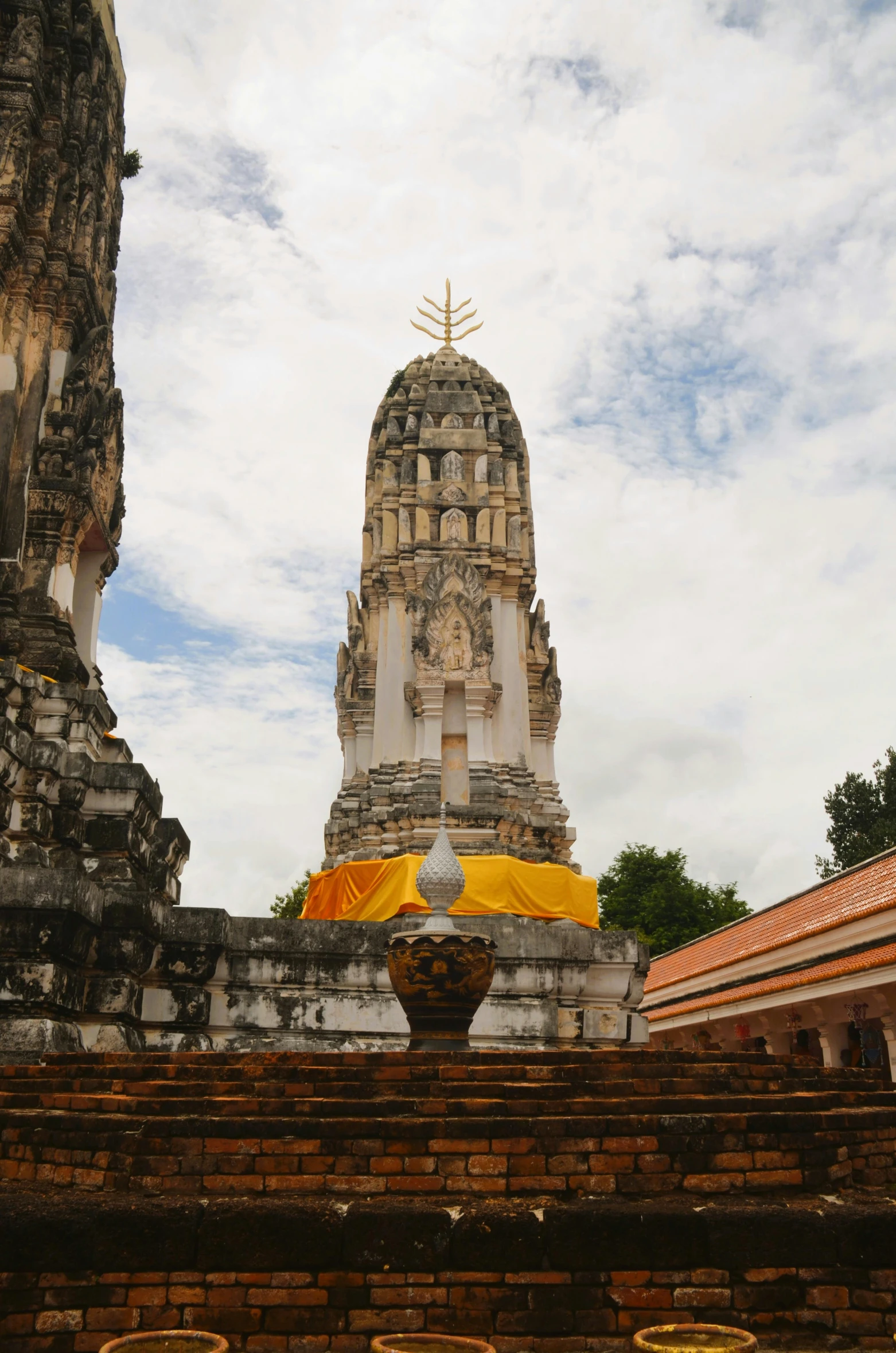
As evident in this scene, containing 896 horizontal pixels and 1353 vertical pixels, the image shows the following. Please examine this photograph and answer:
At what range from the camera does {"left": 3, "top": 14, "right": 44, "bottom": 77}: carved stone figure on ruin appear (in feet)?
39.5

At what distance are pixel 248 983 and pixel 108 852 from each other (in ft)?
5.71

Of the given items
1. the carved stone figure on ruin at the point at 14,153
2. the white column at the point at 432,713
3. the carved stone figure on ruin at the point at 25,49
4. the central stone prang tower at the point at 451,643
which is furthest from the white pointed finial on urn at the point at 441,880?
the white column at the point at 432,713

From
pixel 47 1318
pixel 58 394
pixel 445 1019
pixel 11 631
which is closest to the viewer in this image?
pixel 47 1318

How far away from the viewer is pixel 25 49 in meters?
12.2

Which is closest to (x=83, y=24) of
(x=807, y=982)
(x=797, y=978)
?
(x=807, y=982)

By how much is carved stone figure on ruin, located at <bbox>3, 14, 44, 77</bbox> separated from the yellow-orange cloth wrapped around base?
32.9 feet

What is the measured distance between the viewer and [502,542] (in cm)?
2552

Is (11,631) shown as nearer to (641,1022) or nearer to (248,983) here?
(248,983)

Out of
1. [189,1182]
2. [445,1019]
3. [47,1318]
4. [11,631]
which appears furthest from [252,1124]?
[11,631]

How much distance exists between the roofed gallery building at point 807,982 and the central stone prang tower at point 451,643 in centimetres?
423

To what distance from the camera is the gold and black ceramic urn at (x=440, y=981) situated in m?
7.86

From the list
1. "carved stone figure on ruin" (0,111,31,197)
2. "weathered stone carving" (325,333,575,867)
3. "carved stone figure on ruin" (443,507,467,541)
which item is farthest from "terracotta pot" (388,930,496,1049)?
"carved stone figure on ruin" (443,507,467,541)

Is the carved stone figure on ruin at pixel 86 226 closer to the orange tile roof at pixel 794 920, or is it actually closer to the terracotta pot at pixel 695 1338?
the terracotta pot at pixel 695 1338

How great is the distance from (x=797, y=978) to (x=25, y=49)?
15472 mm
